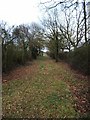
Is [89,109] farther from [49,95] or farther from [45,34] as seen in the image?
[45,34]

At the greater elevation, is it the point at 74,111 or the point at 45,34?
the point at 45,34

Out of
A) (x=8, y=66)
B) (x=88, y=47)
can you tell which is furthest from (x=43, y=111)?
(x=8, y=66)

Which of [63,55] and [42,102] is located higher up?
[63,55]

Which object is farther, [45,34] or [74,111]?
[45,34]

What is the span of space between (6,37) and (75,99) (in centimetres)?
1320

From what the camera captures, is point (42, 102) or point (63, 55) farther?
point (63, 55)

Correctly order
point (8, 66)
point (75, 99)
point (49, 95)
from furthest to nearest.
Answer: point (8, 66) < point (49, 95) < point (75, 99)

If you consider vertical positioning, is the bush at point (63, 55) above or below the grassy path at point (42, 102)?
above

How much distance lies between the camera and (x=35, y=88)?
13625 millimetres

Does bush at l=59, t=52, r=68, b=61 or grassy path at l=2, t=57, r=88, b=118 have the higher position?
bush at l=59, t=52, r=68, b=61

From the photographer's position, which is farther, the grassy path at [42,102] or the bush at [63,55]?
the bush at [63,55]

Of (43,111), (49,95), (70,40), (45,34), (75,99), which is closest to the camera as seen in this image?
(43,111)

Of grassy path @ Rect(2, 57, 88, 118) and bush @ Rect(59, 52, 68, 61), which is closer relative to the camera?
grassy path @ Rect(2, 57, 88, 118)

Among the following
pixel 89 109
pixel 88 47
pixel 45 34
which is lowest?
pixel 89 109
